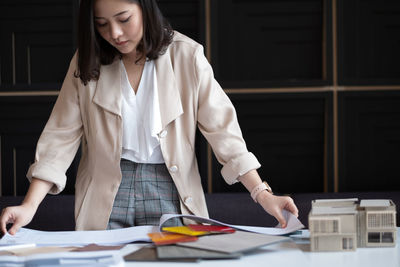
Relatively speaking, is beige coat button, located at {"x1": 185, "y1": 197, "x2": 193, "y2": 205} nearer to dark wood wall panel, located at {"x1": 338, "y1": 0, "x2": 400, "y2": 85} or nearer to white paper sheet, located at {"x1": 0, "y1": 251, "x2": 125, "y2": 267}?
white paper sheet, located at {"x1": 0, "y1": 251, "x2": 125, "y2": 267}

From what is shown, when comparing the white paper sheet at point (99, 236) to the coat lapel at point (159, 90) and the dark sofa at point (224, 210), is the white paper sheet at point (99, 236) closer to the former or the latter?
the coat lapel at point (159, 90)

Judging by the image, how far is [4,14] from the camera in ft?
11.0

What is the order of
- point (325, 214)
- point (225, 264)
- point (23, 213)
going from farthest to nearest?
point (23, 213)
point (325, 214)
point (225, 264)

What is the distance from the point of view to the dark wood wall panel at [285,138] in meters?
3.31

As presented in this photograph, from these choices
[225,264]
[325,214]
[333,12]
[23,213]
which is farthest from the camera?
[333,12]

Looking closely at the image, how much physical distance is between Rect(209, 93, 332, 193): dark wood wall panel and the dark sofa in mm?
226

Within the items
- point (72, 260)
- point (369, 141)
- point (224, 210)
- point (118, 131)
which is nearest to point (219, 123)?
point (118, 131)

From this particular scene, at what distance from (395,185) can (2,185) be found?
6.62 feet

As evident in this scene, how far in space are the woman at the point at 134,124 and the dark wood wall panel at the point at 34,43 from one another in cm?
147

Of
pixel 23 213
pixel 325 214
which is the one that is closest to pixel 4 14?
pixel 23 213

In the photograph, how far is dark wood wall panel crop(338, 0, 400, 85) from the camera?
3.27 m

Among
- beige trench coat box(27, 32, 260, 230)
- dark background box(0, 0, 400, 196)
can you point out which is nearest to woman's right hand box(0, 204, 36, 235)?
beige trench coat box(27, 32, 260, 230)

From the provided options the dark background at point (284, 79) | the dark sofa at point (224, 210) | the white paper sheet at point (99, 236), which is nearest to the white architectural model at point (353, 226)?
the white paper sheet at point (99, 236)

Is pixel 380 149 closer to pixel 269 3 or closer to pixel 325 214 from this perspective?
pixel 269 3
